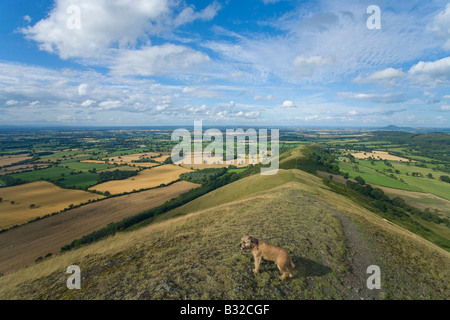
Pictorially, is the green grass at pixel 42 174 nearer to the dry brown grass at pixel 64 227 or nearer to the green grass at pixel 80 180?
the green grass at pixel 80 180

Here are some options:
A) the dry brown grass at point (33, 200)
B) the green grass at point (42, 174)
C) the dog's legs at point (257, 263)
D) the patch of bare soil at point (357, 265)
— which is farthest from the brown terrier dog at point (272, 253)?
the green grass at point (42, 174)

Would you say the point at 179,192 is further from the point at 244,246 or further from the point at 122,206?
the point at 244,246

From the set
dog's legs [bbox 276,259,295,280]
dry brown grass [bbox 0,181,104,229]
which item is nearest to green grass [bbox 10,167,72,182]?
dry brown grass [bbox 0,181,104,229]

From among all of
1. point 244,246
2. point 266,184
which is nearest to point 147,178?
point 266,184

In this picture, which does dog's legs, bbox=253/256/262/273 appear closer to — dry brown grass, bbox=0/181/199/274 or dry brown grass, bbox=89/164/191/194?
dry brown grass, bbox=0/181/199/274

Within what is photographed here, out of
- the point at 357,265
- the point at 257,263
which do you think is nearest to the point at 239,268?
the point at 257,263
